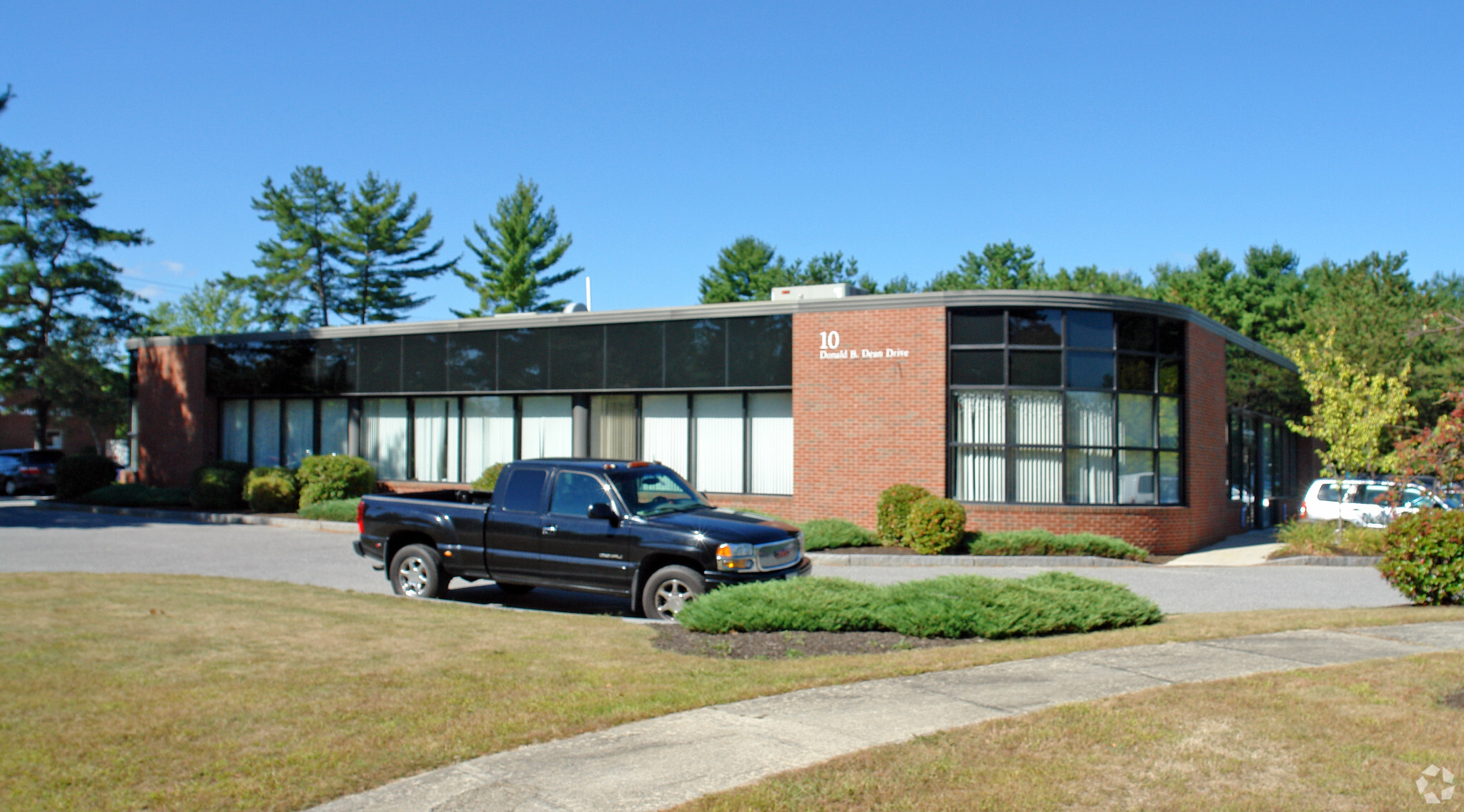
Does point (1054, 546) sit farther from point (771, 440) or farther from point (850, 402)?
point (771, 440)

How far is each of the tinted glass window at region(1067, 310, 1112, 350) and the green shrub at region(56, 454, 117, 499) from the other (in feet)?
86.0

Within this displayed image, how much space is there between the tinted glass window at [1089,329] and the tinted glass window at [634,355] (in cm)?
832

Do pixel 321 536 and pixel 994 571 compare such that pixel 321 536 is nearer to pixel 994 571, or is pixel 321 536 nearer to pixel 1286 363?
pixel 994 571

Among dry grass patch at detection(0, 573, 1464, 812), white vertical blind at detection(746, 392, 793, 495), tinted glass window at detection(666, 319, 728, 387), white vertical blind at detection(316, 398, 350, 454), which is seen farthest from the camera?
white vertical blind at detection(316, 398, 350, 454)

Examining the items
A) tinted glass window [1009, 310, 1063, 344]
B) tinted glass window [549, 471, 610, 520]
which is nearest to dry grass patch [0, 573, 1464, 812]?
tinted glass window [549, 471, 610, 520]

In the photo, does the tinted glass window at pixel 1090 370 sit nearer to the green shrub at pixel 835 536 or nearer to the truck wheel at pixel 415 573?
the green shrub at pixel 835 536

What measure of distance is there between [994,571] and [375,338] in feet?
56.1

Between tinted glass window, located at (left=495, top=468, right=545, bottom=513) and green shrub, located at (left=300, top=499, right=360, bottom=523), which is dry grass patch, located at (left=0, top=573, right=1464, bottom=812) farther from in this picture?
green shrub, located at (left=300, top=499, right=360, bottom=523)

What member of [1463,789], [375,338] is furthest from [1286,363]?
[1463,789]

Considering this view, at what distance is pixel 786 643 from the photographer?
9344mm

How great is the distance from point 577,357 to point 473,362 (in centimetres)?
305

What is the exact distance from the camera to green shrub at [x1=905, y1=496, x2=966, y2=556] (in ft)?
61.9

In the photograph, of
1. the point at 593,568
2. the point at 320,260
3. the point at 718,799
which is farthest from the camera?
the point at 320,260

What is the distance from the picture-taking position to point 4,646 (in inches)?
323
